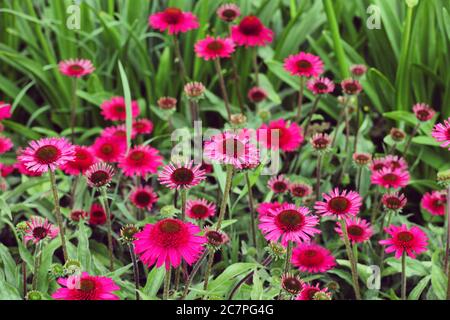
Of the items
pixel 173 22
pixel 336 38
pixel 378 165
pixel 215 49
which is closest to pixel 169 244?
pixel 378 165

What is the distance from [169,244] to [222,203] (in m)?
0.16

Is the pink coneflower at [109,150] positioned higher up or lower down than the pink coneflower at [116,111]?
lower down

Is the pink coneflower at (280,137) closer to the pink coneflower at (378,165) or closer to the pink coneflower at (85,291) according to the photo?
the pink coneflower at (378,165)

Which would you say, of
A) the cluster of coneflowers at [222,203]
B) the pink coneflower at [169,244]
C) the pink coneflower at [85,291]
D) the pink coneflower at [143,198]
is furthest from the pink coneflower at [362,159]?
the pink coneflower at [85,291]

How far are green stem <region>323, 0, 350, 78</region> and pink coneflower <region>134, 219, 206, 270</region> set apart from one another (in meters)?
1.05

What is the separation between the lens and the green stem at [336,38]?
1946 millimetres

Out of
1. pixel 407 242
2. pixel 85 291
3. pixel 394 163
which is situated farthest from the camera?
pixel 394 163

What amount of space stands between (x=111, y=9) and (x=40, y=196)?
77cm

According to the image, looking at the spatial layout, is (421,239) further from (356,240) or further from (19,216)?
(19,216)

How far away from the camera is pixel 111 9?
2.21 m

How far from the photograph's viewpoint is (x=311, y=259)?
1.40m

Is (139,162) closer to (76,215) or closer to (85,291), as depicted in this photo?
(76,215)
